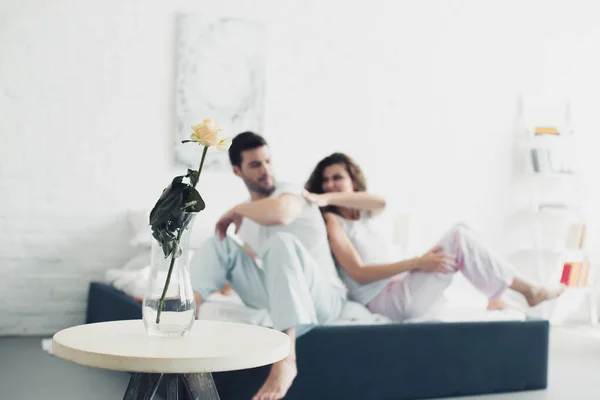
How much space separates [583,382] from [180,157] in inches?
101

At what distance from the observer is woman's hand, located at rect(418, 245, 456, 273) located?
3.04 metres

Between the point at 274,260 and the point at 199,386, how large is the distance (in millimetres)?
998

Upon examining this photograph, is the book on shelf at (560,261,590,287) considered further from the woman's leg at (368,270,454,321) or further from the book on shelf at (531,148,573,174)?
the woman's leg at (368,270,454,321)

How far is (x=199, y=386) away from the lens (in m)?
1.75

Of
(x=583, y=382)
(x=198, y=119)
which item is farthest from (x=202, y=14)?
(x=583, y=382)

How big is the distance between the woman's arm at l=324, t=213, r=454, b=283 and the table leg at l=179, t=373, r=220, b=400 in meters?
1.43

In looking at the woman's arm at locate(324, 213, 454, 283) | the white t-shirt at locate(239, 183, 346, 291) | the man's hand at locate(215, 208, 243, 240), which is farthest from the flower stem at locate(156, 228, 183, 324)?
the woman's arm at locate(324, 213, 454, 283)

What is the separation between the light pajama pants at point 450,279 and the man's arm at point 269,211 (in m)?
0.51

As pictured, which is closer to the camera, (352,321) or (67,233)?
(352,321)

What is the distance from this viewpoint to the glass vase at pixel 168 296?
1.73 metres

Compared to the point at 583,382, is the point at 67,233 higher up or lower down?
higher up

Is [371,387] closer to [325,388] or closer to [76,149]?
[325,388]

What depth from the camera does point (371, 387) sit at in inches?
115

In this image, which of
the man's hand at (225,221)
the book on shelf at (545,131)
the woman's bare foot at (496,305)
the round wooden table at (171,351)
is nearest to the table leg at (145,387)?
the round wooden table at (171,351)
